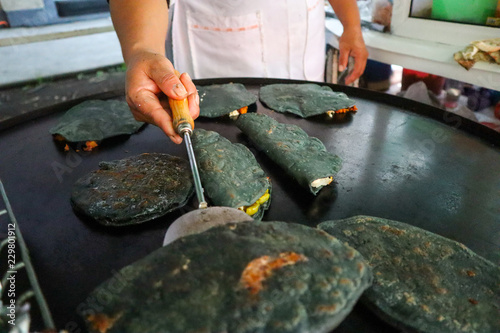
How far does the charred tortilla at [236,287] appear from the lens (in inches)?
26.3

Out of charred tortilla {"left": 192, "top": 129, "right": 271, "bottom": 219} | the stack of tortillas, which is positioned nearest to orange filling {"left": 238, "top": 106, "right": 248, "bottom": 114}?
charred tortilla {"left": 192, "top": 129, "right": 271, "bottom": 219}

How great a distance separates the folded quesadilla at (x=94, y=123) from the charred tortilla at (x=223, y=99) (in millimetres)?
356

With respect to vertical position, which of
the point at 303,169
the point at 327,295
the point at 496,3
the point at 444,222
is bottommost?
the point at 444,222

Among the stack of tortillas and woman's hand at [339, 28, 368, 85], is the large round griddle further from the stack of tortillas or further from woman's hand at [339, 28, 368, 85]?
the stack of tortillas

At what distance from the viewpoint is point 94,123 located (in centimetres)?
177

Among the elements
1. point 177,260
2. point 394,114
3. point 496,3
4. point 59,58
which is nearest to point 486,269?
point 177,260

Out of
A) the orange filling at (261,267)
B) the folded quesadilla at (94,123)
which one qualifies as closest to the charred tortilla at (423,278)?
the orange filling at (261,267)

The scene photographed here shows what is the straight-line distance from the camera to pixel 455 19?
2711 millimetres

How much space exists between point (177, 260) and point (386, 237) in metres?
0.66

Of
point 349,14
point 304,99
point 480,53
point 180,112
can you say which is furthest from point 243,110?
point 480,53

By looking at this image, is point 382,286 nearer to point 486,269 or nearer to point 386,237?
point 386,237

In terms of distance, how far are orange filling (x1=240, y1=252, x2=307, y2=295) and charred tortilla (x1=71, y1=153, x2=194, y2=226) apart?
1.92 feet

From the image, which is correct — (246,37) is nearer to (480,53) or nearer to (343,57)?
(343,57)

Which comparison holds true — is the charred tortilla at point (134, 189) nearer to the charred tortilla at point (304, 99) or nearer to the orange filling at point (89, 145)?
the orange filling at point (89, 145)
